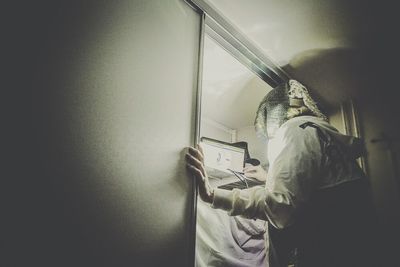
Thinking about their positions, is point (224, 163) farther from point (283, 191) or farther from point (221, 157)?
point (283, 191)

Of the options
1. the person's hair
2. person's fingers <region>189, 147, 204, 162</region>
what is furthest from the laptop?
person's fingers <region>189, 147, 204, 162</region>

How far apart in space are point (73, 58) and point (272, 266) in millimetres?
1458

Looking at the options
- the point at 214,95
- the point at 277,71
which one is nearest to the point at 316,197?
the point at 277,71

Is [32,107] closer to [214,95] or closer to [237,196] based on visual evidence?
[237,196]

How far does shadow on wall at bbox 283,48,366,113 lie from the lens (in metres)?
2.23

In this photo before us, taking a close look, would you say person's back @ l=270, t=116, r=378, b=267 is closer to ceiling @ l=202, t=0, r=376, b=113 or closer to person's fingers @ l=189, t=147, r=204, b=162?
person's fingers @ l=189, t=147, r=204, b=162

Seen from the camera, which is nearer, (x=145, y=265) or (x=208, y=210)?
(x=145, y=265)

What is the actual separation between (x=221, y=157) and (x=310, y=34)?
1034 millimetres

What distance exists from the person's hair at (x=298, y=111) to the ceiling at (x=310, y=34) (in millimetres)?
492

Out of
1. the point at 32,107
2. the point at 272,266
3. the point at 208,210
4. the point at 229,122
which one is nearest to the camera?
the point at 32,107

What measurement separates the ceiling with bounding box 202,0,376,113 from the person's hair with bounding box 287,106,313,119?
0.49m

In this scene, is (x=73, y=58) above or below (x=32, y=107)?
above

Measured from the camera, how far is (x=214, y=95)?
264 cm

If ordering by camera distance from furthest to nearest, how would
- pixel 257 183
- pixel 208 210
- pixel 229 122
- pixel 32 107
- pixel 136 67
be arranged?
pixel 229 122
pixel 257 183
pixel 208 210
pixel 136 67
pixel 32 107
